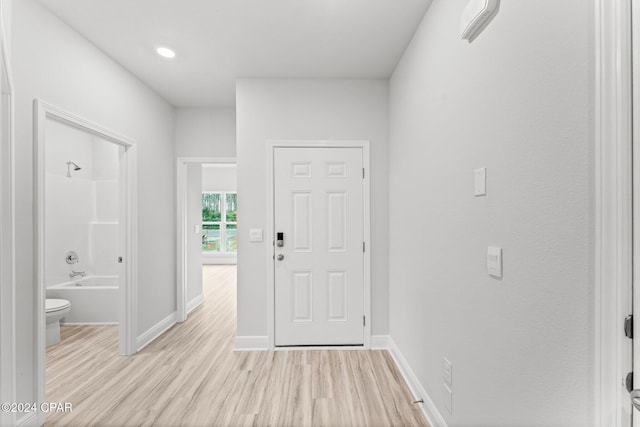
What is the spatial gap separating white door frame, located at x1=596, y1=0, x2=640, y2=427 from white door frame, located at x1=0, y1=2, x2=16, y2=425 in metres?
2.46

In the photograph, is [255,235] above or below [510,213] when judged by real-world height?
below

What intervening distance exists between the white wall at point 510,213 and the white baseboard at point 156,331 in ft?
8.64

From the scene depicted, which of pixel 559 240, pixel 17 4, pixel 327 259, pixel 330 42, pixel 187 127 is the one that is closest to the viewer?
pixel 559 240

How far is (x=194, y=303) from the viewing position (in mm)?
4547

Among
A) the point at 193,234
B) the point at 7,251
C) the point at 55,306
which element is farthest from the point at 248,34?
the point at 55,306

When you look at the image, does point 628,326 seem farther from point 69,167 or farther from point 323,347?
point 69,167

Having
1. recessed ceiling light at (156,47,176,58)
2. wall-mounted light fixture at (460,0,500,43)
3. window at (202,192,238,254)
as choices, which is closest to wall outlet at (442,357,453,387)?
wall-mounted light fixture at (460,0,500,43)

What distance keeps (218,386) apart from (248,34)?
105 inches

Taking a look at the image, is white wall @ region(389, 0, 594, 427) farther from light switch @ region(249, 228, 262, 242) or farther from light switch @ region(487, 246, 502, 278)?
light switch @ region(249, 228, 262, 242)

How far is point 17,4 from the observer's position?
1853 mm

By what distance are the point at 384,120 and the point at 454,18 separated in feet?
4.71

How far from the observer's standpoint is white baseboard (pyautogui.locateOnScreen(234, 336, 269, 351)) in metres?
3.07

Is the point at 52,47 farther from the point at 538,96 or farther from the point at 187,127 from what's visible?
the point at 538,96

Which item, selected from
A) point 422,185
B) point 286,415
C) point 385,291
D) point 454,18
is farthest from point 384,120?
point 286,415
